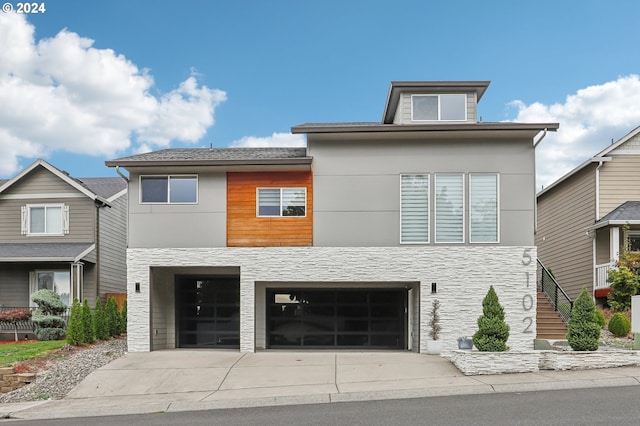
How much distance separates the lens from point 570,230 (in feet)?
83.8

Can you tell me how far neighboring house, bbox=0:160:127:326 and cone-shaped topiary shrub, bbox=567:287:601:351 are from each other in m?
17.1

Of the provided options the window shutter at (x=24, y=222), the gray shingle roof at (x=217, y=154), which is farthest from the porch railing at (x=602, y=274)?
the window shutter at (x=24, y=222)

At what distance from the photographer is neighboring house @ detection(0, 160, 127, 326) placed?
23.0 m

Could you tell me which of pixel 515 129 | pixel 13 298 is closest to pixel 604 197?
pixel 515 129

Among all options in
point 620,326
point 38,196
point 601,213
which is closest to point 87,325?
point 38,196

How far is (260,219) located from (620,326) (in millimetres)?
Answer: 11385

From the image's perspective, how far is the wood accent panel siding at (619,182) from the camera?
22688 millimetres

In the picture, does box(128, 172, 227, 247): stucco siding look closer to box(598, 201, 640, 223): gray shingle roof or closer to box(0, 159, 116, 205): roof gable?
box(0, 159, 116, 205): roof gable

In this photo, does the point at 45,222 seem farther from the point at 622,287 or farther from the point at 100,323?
the point at 622,287

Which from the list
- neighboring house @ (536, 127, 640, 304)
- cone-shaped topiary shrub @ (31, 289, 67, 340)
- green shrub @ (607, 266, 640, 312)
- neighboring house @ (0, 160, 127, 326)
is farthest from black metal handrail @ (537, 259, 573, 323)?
cone-shaped topiary shrub @ (31, 289, 67, 340)

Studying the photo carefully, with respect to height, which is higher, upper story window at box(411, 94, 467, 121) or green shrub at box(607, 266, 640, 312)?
upper story window at box(411, 94, 467, 121)

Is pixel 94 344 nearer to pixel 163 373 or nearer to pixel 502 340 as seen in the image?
pixel 163 373

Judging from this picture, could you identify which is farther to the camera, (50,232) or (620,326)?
(50,232)

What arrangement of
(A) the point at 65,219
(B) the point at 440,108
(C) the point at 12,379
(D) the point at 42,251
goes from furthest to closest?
(A) the point at 65,219, (D) the point at 42,251, (B) the point at 440,108, (C) the point at 12,379
